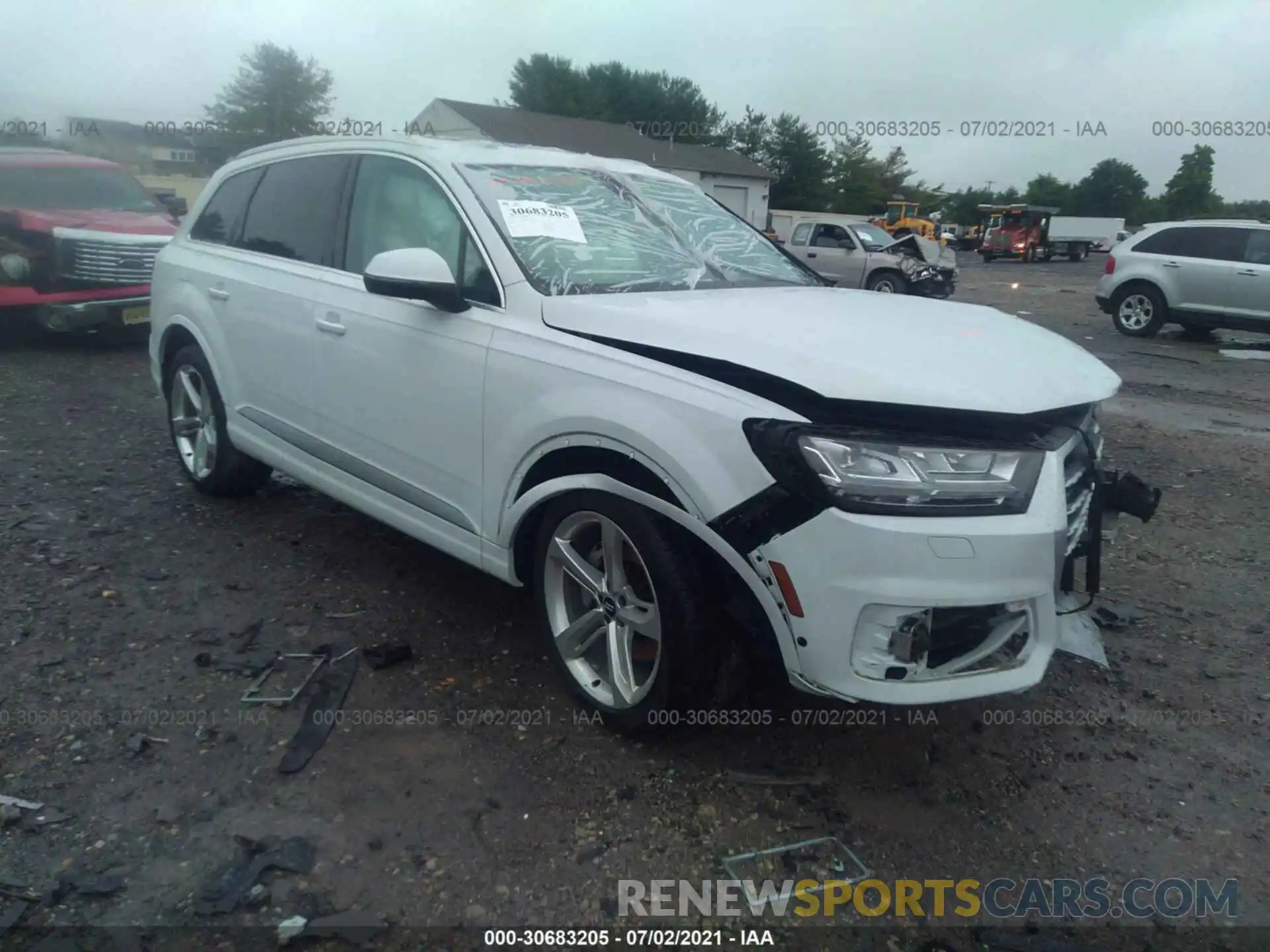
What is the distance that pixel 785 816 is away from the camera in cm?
277

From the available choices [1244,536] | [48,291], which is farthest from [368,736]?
[48,291]

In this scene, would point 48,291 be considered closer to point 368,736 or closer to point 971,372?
point 368,736

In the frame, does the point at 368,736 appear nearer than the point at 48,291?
Yes

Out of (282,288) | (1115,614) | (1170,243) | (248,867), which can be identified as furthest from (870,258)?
(248,867)

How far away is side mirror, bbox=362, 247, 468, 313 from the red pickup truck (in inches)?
259

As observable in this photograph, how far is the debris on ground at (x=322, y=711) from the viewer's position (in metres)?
2.96

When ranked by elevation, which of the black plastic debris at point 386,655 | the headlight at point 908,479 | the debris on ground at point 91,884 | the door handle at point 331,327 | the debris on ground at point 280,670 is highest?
the door handle at point 331,327

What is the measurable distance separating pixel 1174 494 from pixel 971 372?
4.10 meters

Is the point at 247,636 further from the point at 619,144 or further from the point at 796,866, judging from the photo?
the point at 619,144

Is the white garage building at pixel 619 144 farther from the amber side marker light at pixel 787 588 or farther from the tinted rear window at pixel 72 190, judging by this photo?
the amber side marker light at pixel 787 588

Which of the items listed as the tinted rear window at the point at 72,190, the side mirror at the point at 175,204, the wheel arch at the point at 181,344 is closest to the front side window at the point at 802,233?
the side mirror at the point at 175,204

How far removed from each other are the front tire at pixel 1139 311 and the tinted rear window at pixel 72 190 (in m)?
12.8

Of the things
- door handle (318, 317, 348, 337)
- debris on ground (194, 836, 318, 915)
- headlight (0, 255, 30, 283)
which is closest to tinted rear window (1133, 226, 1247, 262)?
door handle (318, 317, 348, 337)

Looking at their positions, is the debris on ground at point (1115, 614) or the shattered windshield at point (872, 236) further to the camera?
the shattered windshield at point (872, 236)
